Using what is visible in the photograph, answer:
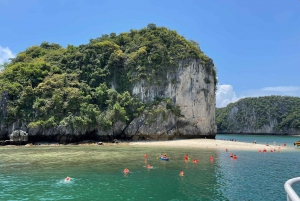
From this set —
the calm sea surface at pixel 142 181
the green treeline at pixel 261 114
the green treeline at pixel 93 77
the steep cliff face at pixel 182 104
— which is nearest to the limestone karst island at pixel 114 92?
the steep cliff face at pixel 182 104

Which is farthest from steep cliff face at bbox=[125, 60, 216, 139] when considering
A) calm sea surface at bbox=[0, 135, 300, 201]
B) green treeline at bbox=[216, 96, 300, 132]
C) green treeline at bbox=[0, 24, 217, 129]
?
green treeline at bbox=[216, 96, 300, 132]

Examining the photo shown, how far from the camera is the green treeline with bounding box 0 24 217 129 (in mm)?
52469

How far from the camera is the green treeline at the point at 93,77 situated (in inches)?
2066

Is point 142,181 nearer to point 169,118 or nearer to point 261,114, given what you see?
point 169,118

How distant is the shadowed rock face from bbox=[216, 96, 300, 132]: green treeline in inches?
3796

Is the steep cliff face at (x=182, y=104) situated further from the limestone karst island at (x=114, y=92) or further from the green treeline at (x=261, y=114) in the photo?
the green treeline at (x=261, y=114)

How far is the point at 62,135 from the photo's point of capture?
2053 inches

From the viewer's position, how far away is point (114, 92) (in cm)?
5834

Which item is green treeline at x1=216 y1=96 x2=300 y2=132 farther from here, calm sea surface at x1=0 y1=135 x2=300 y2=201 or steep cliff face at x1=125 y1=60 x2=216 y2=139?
calm sea surface at x1=0 y1=135 x2=300 y2=201

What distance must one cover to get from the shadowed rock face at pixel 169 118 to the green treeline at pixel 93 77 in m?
1.45

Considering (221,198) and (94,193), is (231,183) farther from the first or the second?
(94,193)

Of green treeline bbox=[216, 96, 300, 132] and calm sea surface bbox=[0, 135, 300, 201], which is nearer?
calm sea surface bbox=[0, 135, 300, 201]

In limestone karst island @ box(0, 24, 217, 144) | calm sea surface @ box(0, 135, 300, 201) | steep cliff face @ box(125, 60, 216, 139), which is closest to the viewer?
calm sea surface @ box(0, 135, 300, 201)

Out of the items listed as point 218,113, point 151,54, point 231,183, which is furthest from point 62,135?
point 218,113
